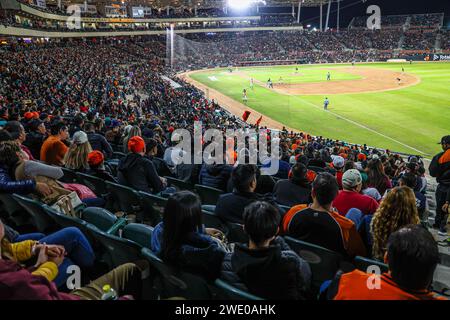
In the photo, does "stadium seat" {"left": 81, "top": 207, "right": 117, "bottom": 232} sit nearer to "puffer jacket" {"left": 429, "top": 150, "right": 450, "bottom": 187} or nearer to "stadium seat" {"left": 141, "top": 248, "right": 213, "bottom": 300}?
"stadium seat" {"left": 141, "top": 248, "right": 213, "bottom": 300}

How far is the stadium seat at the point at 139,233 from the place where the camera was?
14.1 feet

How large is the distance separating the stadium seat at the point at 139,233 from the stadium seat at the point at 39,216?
3.31 ft

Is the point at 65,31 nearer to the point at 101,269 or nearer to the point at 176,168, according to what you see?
the point at 176,168

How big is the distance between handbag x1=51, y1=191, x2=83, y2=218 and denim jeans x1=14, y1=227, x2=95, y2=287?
1142 mm

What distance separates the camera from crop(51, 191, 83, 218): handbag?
195 inches

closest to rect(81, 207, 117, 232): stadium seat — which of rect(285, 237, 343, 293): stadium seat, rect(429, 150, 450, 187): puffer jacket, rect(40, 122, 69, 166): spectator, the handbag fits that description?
the handbag

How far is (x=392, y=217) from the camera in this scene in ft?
12.7

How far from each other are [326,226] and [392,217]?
0.69 meters

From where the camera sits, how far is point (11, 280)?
2471 mm

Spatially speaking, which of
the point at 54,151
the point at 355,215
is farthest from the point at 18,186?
the point at 355,215

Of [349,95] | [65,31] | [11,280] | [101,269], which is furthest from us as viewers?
[65,31]

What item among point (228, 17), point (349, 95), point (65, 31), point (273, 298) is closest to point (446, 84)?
point (349, 95)

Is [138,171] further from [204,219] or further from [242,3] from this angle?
[242,3]
